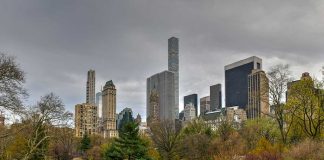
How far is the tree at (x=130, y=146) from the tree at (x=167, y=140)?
56.3 ft

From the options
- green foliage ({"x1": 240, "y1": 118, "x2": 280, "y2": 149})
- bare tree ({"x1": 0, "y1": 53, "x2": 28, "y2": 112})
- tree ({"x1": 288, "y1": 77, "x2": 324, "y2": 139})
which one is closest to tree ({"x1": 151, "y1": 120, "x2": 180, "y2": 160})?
green foliage ({"x1": 240, "y1": 118, "x2": 280, "y2": 149})

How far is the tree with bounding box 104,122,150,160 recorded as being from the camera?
47.0m

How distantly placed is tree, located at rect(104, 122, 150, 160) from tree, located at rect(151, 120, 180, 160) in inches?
676

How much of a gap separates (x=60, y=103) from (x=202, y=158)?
21.7 metres

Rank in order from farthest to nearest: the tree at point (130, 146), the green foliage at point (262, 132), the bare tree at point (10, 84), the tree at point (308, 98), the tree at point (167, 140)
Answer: the tree at point (167, 140), the green foliage at point (262, 132), the tree at point (130, 146), the tree at point (308, 98), the bare tree at point (10, 84)

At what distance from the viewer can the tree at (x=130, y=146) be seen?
1850 inches

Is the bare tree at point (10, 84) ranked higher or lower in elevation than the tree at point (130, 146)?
higher

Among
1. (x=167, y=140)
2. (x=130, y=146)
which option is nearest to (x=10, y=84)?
(x=130, y=146)

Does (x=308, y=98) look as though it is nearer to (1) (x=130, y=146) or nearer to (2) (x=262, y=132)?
(1) (x=130, y=146)

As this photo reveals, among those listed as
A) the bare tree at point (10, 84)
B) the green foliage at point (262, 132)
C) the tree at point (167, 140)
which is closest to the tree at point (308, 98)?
the green foliage at point (262, 132)

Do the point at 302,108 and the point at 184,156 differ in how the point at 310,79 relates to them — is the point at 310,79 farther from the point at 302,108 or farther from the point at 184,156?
the point at 184,156

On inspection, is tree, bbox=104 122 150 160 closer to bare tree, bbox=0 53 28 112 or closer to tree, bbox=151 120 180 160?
tree, bbox=151 120 180 160

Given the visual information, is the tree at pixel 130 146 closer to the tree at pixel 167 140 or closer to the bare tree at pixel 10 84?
the tree at pixel 167 140

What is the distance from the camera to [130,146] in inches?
1859
